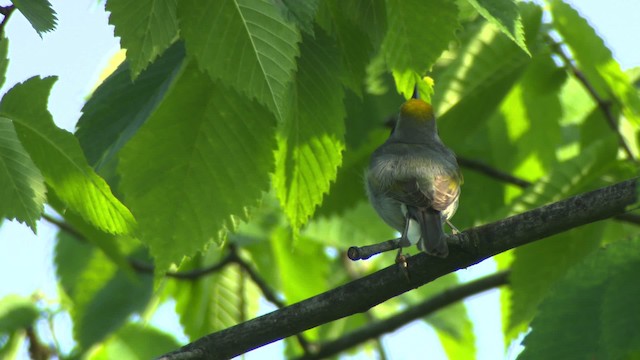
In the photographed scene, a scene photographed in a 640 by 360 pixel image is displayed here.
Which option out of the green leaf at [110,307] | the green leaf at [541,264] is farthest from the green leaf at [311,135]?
the green leaf at [110,307]

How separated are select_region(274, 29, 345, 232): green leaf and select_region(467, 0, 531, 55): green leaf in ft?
1.83

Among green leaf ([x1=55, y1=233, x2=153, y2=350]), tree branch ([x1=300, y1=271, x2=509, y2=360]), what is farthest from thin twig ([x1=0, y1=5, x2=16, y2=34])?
tree branch ([x1=300, y1=271, x2=509, y2=360])

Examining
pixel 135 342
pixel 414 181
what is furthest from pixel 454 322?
pixel 135 342

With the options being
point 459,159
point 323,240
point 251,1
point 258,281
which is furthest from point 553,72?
point 251,1

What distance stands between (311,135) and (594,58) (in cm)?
139

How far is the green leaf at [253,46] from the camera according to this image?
2291mm

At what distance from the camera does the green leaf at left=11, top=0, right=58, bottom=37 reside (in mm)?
2223

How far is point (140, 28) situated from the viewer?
2.32m

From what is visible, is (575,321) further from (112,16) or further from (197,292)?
(197,292)

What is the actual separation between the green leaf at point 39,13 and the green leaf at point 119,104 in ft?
1.65

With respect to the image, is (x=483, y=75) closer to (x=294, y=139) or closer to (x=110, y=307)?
(x=294, y=139)

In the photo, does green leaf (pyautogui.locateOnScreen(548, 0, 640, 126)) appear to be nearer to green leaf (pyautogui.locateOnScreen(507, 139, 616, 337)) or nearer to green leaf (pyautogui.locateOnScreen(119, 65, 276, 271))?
green leaf (pyautogui.locateOnScreen(507, 139, 616, 337))

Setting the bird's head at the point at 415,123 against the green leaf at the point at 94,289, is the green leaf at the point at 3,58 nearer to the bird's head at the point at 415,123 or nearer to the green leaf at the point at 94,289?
the green leaf at the point at 94,289

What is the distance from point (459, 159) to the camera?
188 inches
